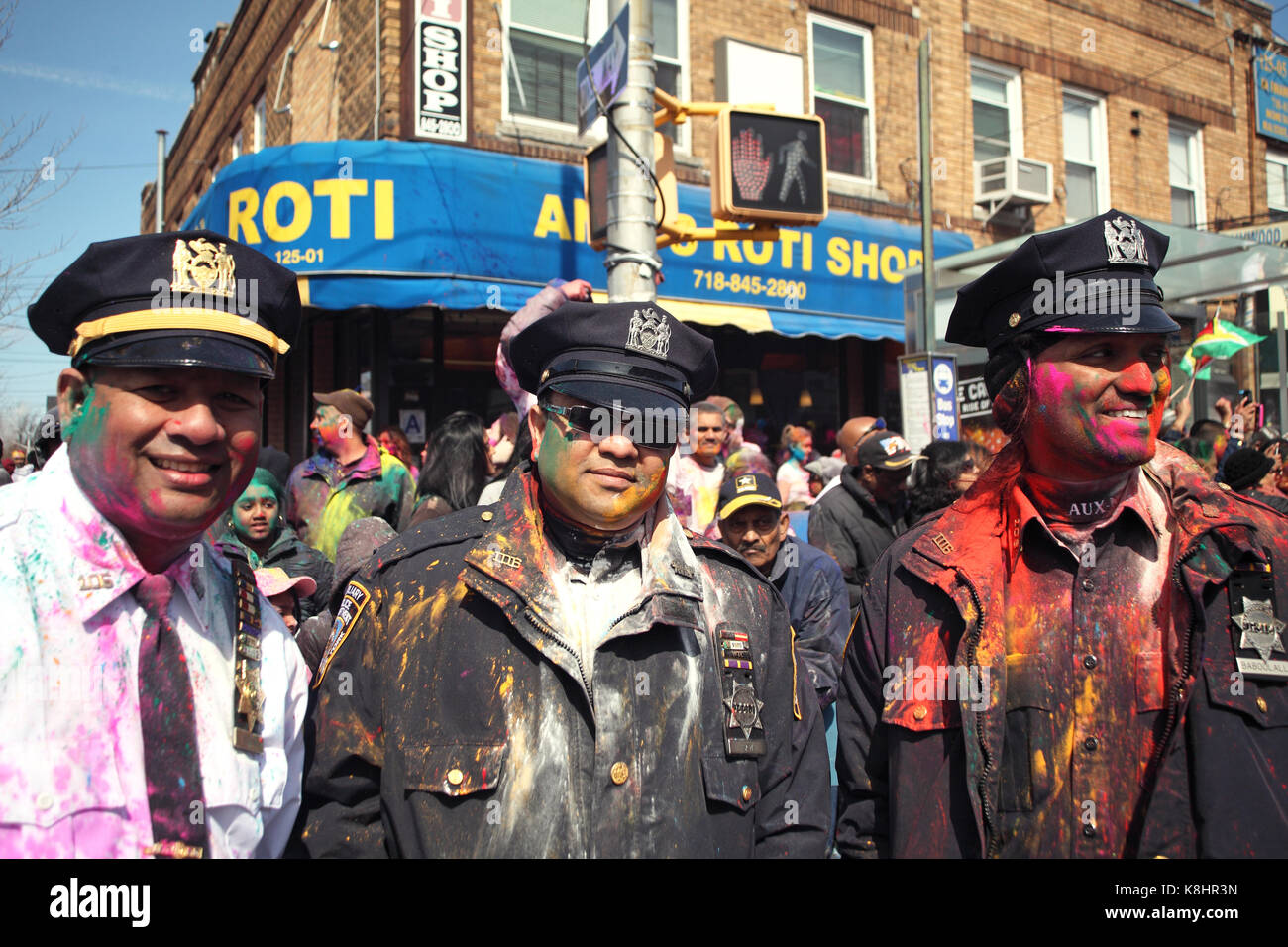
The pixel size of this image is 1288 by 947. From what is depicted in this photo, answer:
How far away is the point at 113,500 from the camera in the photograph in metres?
1.68

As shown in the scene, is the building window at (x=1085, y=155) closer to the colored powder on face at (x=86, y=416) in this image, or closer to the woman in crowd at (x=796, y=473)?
the woman in crowd at (x=796, y=473)

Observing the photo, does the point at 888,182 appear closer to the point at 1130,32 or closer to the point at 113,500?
the point at 1130,32

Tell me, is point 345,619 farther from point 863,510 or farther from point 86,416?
point 863,510

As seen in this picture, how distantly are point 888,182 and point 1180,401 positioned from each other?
552 centimetres

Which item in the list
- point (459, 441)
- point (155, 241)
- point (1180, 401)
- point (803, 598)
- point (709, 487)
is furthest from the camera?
point (1180, 401)

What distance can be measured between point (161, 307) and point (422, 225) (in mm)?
6913

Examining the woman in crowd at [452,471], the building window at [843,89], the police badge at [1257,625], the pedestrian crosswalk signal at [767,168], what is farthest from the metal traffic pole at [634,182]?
the building window at [843,89]

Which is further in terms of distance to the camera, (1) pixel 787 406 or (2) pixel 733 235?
(1) pixel 787 406

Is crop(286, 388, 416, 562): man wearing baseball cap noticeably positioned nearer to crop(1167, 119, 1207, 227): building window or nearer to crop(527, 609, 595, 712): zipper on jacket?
crop(527, 609, 595, 712): zipper on jacket

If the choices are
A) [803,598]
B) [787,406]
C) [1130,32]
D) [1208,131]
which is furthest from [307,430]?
[1208,131]

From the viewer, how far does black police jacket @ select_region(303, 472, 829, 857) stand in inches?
75.0

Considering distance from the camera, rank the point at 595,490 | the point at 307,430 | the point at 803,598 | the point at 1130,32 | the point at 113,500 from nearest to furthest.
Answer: the point at 113,500, the point at 595,490, the point at 803,598, the point at 307,430, the point at 1130,32

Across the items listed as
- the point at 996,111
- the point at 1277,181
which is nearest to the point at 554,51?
the point at 996,111

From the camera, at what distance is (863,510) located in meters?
5.54
